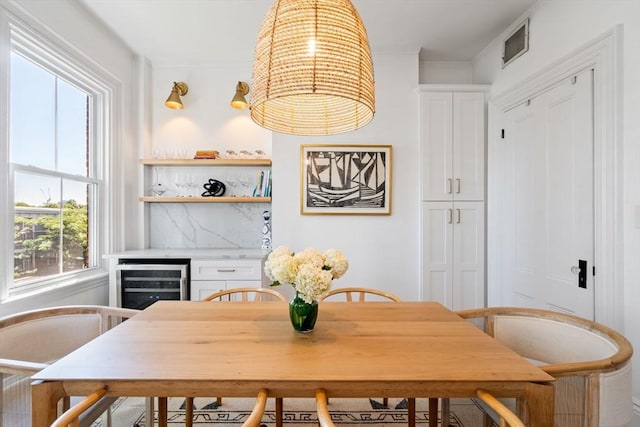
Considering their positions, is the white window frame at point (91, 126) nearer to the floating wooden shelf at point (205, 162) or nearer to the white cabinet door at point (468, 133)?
the floating wooden shelf at point (205, 162)

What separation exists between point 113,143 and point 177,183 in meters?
0.70

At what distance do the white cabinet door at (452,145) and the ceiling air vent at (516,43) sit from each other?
378mm

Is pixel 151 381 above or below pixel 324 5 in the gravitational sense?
below

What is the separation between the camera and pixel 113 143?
9.99 feet

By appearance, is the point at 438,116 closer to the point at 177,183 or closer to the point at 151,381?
the point at 177,183

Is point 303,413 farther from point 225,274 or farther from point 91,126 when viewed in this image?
point 91,126

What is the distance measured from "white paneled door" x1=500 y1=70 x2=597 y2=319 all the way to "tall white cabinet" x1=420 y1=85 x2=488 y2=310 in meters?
0.22

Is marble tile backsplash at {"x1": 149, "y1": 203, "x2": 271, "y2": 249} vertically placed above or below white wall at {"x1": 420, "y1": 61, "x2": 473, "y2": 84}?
below

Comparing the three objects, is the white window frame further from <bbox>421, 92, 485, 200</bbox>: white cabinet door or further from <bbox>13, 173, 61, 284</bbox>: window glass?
<bbox>421, 92, 485, 200</bbox>: white cabinet door

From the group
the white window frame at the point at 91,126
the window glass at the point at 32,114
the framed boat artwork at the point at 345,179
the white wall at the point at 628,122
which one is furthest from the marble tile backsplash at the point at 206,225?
the white wall at the point at 628,122

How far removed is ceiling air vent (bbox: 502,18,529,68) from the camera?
261cm

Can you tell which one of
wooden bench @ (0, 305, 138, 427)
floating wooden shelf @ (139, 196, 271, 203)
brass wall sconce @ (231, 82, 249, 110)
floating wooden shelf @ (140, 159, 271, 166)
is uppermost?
brass wall sconce @ (231, 82, 249, 110)

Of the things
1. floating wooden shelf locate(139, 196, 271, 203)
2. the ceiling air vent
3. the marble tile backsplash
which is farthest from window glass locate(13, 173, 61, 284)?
the ceiling air vent

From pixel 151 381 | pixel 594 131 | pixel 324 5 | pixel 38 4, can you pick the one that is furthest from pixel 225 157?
pixel 594 131
